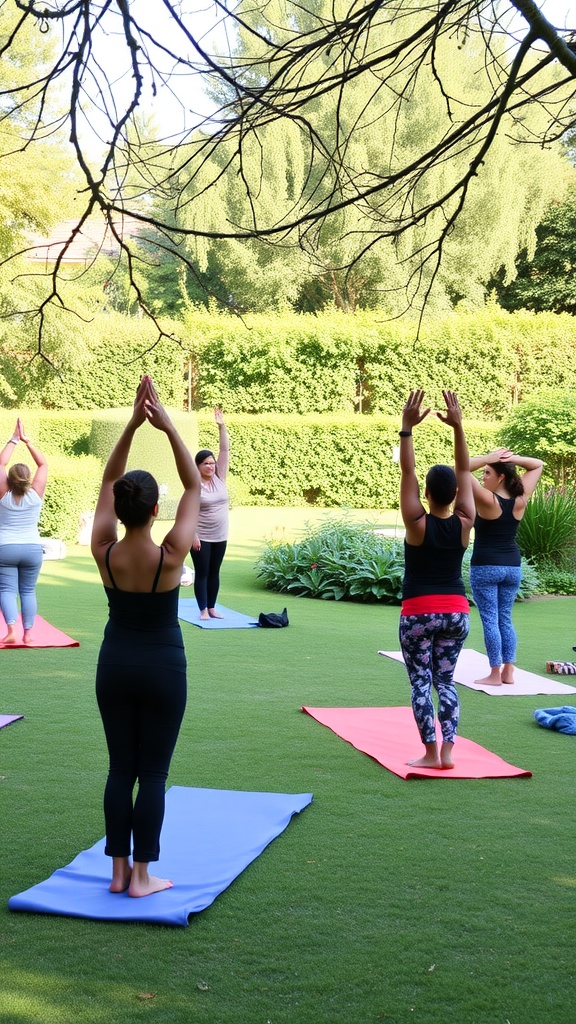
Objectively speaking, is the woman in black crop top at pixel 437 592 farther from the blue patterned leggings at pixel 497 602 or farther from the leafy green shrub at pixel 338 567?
the leafy green shrub at pixel 338 567

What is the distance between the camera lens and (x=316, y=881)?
3.80 m

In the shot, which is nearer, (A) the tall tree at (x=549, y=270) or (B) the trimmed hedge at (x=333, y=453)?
(B) the trimmed hedge at (x=333, y=453)

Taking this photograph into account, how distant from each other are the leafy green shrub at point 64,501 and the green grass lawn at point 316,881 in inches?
337

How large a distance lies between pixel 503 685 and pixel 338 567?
4.94 meters

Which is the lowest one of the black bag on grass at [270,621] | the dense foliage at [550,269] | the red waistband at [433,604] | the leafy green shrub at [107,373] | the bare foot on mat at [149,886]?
the black bag on grass at [270,621]

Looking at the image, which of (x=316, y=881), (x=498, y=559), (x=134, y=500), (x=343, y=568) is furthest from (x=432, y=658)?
(x=343, y=568)

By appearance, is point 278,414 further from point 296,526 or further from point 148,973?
point 148,973

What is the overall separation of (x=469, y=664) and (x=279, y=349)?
16.5 meters

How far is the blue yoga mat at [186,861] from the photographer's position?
3.41m

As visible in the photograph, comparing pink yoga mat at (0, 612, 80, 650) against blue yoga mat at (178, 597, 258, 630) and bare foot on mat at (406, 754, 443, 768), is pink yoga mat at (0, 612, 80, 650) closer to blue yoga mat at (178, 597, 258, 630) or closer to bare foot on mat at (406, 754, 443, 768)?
blue yoga mat at (178, 597, 258, 630)

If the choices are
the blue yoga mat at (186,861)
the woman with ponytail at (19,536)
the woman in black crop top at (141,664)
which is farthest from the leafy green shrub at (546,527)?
the woman in black crop top at (141,664)

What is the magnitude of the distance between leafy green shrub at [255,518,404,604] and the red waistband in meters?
6.77

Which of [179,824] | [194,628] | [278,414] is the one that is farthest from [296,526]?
[179,824]

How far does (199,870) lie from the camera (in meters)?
3.79
